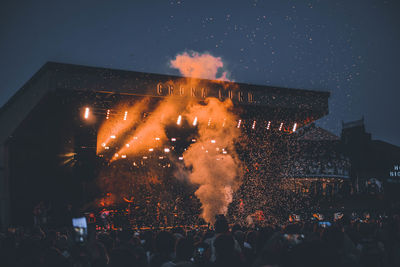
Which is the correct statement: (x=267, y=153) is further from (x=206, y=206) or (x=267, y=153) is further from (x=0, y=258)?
(x=0, y=258)

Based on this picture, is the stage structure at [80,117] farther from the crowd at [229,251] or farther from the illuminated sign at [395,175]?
the illuminated sign at [395,175]

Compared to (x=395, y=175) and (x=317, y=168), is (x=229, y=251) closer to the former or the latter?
(x=317, y=168)

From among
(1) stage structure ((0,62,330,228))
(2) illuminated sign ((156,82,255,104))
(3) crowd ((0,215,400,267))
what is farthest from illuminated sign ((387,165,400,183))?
(3) crowd ((0,215,400,267))

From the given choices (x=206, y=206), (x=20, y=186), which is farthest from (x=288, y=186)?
(x=20, y=186)

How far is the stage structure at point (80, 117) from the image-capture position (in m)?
11.4

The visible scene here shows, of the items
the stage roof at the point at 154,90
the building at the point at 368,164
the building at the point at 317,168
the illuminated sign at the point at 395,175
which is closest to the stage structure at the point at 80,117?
the stage roof at the point at 154,90

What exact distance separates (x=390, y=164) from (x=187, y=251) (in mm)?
31658

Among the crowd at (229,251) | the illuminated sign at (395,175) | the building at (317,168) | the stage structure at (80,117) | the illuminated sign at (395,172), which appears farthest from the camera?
the illuminated sign at (395,172)

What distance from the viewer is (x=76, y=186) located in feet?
42.9

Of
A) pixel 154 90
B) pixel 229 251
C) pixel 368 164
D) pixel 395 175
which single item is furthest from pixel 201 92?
pixel 395 175

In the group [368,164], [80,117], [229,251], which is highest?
[80,117]

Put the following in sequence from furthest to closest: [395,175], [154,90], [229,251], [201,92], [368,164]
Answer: [368,164] < [395,175] < [201,92] < [154,90] < [229,251]

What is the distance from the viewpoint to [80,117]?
1372 centimetres

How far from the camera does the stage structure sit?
11.4 m
